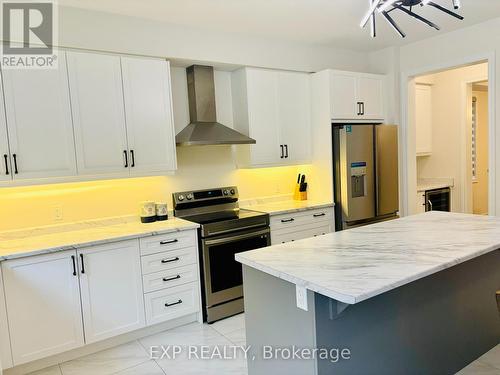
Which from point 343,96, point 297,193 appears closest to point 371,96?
point 343,96

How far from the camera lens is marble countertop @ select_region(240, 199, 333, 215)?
3.71 m

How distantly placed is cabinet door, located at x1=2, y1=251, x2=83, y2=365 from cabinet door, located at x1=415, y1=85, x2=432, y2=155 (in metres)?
5.05

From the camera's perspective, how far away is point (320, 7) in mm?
3045

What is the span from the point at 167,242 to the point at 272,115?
1.74m

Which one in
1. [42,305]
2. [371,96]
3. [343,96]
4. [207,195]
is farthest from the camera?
[371,96]

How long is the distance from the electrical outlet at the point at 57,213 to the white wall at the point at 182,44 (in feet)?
4.32

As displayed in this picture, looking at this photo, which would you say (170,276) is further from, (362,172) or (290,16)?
(290,16)

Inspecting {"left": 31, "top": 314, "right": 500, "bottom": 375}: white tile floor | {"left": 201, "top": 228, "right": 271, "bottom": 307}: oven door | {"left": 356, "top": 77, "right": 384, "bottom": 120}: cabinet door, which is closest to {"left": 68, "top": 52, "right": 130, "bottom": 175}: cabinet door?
{"left": 201, "top": 228, "right": 271, "bottom": 307}: oven door

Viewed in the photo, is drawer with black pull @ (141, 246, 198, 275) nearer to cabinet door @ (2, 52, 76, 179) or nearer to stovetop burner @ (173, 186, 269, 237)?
stovetop burner @ (173, 186, 269, 237)

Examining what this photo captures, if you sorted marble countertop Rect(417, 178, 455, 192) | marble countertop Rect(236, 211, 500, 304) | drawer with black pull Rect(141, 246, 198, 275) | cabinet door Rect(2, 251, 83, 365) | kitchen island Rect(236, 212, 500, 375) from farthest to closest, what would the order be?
marble countertop Rect(417, 178, 455, 192)
drawer with black pull Rect(141, 246, 198, 275)
cabinet door Rect(2, 251, 83, 365)
kitchen island Rect(236, 212, 500, 375)
marble countertop Rect(236, 211, 500, 304)

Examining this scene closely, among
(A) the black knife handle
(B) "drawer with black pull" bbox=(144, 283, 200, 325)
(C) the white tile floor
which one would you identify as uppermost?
(A) the black knife handle

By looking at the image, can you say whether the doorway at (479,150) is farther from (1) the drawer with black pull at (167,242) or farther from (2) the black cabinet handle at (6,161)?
(2) the black cabinet handle at (6,161)

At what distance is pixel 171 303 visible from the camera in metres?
3.10

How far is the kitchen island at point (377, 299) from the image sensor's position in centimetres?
169
